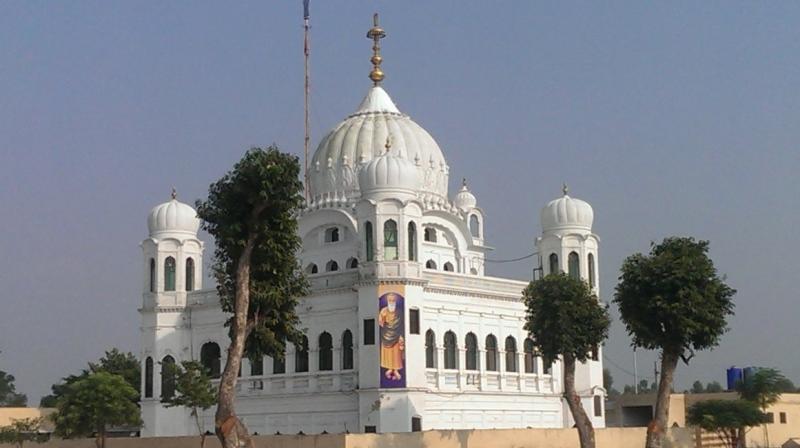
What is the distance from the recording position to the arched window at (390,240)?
1907 inches

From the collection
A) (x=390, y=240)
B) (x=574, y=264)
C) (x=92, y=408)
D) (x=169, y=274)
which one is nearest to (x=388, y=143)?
(x=390, y=240)

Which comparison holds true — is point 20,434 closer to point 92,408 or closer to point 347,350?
point 92,408

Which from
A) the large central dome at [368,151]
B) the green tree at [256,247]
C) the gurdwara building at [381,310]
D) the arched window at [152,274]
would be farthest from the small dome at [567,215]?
the green tree at [256,247]

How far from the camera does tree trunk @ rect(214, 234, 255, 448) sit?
31625 millimetres

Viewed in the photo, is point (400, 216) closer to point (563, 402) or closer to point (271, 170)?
point (563, 402)

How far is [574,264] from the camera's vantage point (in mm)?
55688

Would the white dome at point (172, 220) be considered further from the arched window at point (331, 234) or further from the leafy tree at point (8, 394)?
the leafy tree at point (8, 394)

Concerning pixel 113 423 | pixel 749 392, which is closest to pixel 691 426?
pixel 749 392

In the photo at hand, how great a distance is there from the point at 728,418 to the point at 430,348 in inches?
586

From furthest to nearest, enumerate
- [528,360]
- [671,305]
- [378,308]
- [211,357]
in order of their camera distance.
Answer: [211,357] < [528,360] < [378,308] < [671,305]

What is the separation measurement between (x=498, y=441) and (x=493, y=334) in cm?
936

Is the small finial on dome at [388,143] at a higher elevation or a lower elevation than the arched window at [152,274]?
higher

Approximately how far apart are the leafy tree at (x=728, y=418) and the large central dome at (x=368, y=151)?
15.8 m

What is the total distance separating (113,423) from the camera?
52.5 meters
